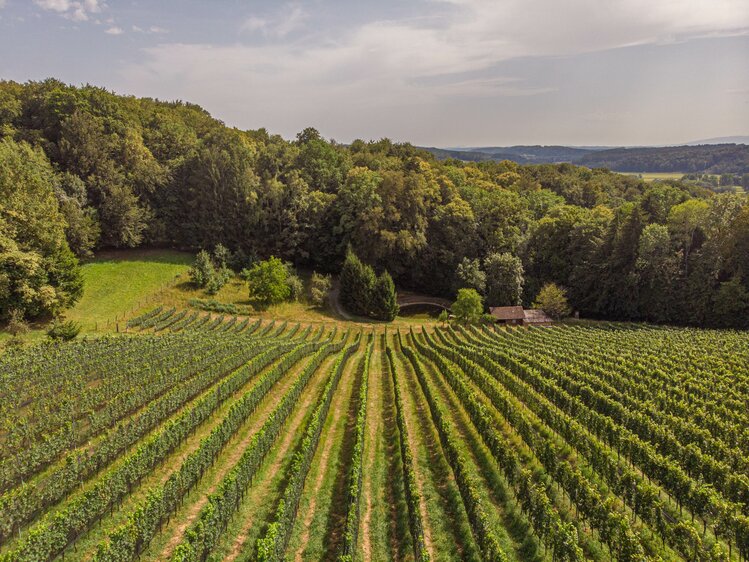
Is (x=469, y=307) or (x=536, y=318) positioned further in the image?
(x=536, y=318)

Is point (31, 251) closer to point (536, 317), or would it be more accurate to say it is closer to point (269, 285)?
point (269, 285)

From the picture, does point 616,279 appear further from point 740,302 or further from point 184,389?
point 184,389

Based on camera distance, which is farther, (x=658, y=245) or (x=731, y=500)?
(x=658, y=245)

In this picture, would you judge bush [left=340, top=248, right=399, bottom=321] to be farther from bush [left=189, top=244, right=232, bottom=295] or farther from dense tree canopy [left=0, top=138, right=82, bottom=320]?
dense tree canopy [left=0, top=138, right=82, bottom=320]

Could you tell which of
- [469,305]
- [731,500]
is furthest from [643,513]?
[469,305]

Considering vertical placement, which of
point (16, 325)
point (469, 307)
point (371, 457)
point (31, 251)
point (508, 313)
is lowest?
point (371, 457)

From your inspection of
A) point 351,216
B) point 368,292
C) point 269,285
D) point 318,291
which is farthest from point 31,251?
point 351,216

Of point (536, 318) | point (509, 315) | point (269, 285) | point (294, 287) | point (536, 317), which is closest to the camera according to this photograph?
point (269, 285)

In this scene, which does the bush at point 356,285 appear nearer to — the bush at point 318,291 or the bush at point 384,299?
the bush at point 384,299
